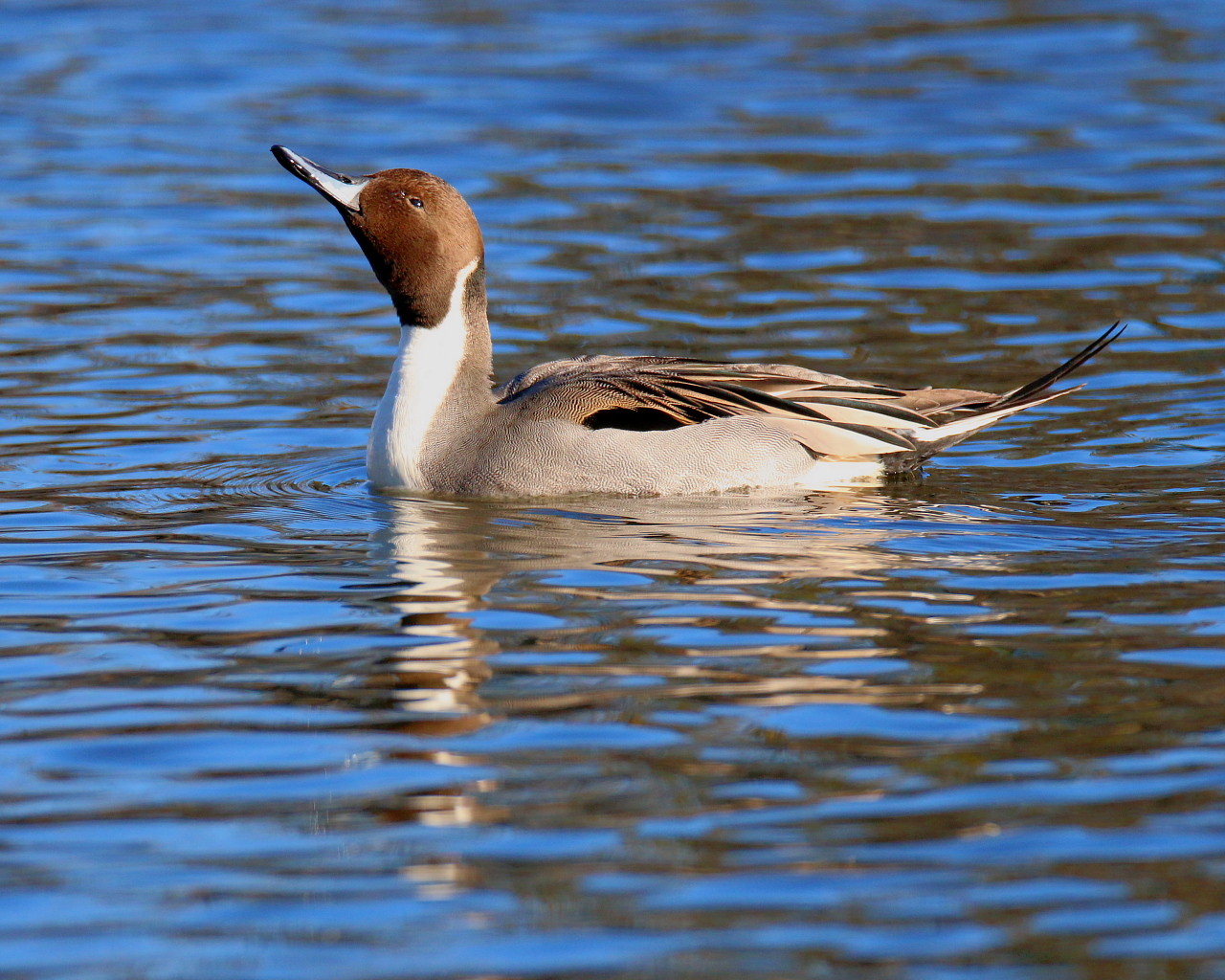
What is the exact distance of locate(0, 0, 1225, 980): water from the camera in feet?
13.8

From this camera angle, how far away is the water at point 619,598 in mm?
4191

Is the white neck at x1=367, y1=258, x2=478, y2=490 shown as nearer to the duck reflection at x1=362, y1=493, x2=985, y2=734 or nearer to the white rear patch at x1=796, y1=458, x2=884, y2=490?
the duck reflection at x1=362, y1=493, x2=985, y2=734

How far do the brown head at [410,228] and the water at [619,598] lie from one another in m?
0.87

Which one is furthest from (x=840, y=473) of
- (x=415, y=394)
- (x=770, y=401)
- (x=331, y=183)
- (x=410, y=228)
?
(x=331, y=183)

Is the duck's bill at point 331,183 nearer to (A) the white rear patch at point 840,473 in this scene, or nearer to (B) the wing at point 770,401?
(B) the wing at point 770,401

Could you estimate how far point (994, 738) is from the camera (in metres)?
5.02

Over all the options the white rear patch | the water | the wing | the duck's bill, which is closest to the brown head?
the duck's bill

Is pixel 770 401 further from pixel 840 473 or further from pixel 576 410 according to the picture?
pixel 576 410

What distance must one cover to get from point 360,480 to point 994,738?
3.91 meters

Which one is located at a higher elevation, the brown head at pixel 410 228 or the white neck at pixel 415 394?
the brown head at pixel 410 228

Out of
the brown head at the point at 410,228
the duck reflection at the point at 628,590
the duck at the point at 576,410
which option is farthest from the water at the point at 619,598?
the brown head at the point at 410,228

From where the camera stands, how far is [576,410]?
7730 millimetres

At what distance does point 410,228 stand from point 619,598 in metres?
2.35

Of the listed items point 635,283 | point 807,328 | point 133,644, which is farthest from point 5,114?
point 133,644
